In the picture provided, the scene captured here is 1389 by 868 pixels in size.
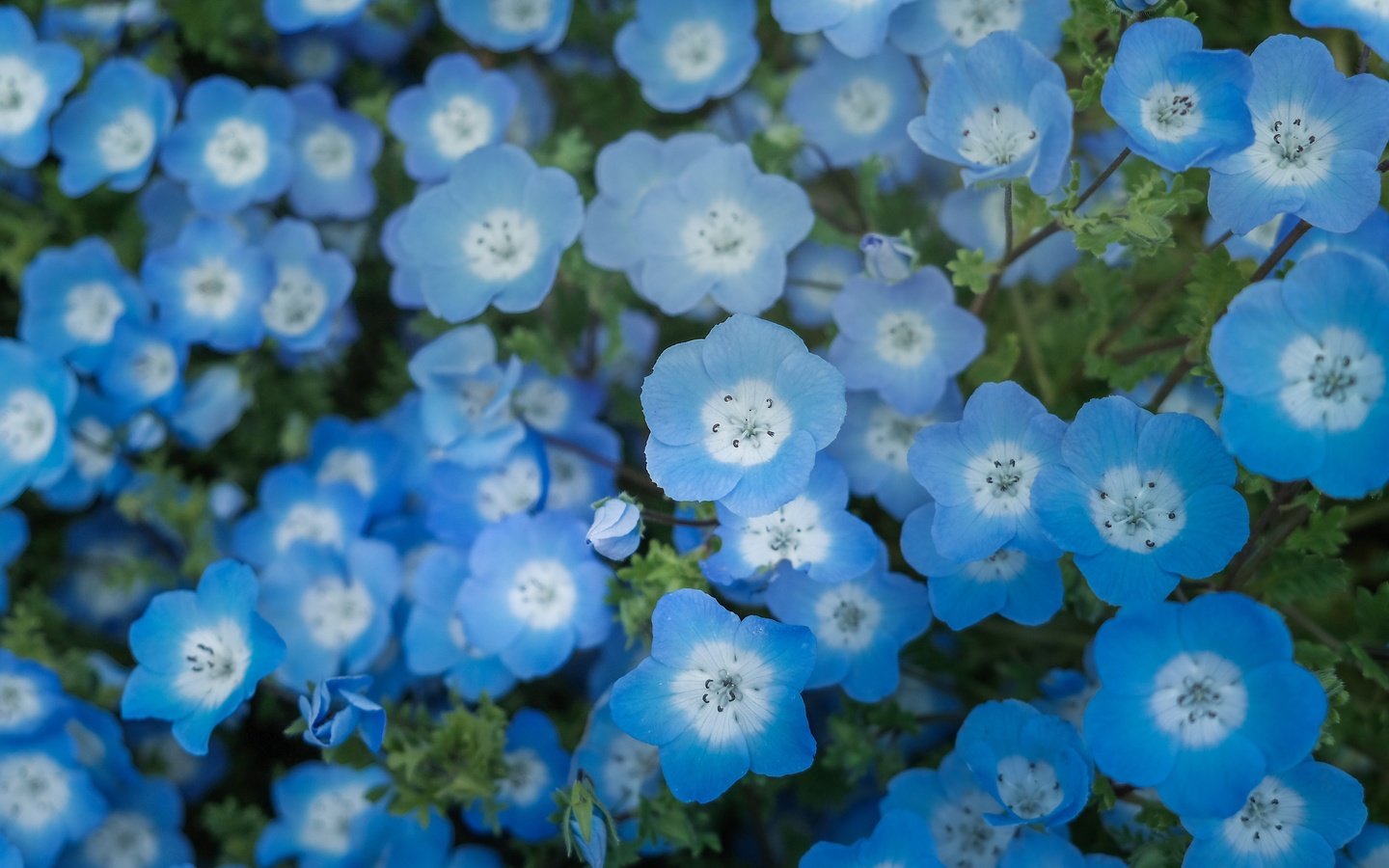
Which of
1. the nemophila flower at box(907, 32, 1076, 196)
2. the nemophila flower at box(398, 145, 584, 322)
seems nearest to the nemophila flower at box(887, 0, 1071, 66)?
the nemophila flower at box(907, 32, 1076, 196)

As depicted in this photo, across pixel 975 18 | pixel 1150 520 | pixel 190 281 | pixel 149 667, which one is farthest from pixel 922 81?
pixel 149 667

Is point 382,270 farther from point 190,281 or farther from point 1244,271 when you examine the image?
point 1244,271

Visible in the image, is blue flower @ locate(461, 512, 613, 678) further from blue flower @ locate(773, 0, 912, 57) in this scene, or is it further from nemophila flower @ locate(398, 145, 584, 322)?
blue flower @ locate(773, 0, 912, 57)

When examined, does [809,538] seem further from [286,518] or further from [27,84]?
[27,84]

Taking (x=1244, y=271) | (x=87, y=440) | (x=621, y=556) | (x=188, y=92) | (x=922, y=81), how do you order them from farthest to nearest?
(x=188, y=92) → (x=87, y=440) → (x=922, y=81) → (x=1244, y=271) → (x=621, y=556)

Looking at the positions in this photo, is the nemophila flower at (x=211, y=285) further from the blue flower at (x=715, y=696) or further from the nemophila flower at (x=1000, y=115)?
the nemophila flower at (x=1000, y=115)

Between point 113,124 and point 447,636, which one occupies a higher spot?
point 113,124

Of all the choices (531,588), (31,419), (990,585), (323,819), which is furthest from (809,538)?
(31,419)
